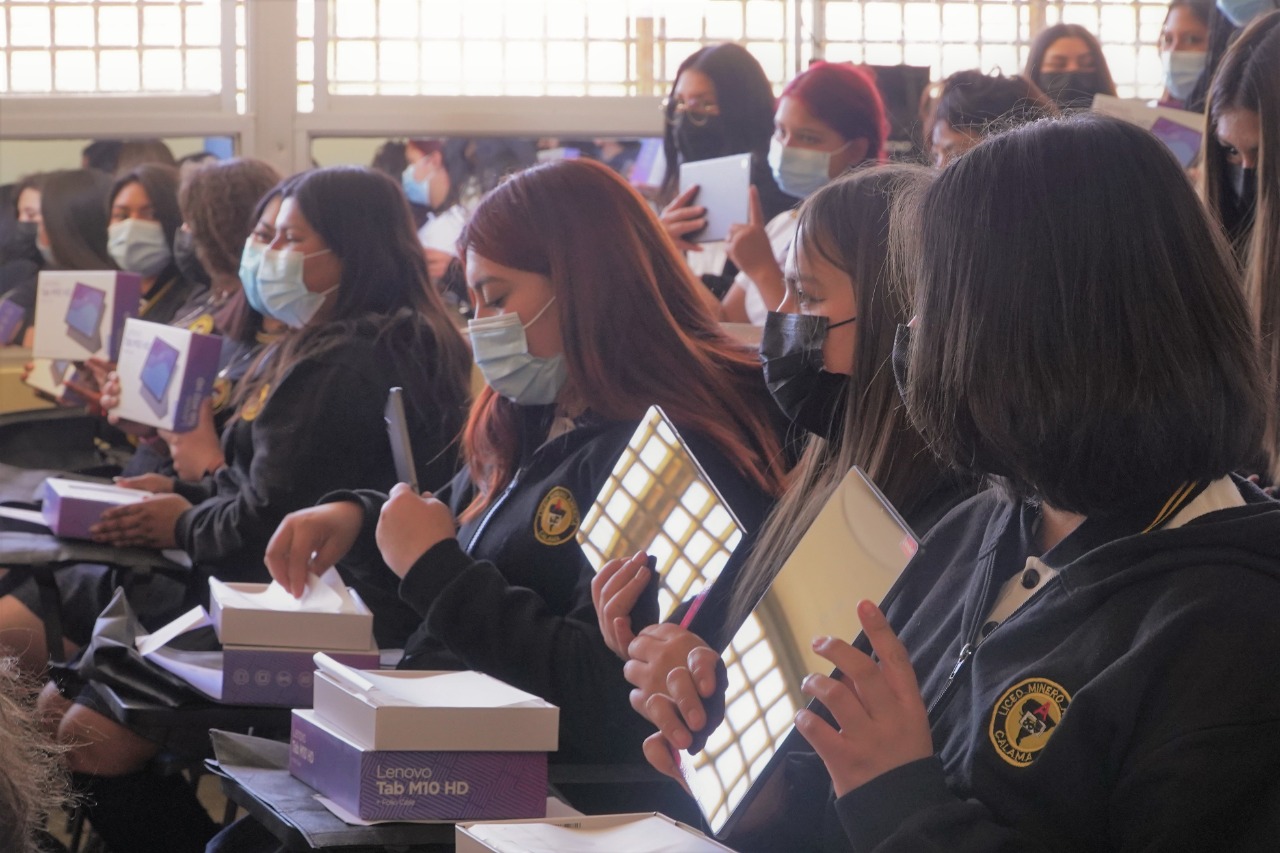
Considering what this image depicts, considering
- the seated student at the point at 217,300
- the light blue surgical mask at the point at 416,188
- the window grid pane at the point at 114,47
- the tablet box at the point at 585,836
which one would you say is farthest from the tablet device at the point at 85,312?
the tablet box at the point at 585,836

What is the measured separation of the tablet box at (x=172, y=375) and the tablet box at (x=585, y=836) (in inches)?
92.9

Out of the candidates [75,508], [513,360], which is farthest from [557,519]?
[75,508]

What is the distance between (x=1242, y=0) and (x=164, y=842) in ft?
10.2

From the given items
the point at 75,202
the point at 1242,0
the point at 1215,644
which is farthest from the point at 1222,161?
the point at 75,202

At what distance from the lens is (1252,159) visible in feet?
7.78

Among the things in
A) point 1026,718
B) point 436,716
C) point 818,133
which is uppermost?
point 818,133

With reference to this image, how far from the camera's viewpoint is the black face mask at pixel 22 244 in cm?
512

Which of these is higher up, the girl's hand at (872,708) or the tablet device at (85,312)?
the tablet device at (85,312)

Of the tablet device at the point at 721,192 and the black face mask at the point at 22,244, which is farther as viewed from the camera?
the black face mask at the point at 22,244

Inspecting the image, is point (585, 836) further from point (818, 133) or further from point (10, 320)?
point (10, 320)

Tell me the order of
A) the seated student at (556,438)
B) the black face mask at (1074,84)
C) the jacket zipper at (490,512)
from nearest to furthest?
the seated student at (556,438)
the jacket zipper at (490,512)
the black face mask at (1074,84)

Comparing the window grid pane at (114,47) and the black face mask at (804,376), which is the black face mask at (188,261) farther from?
the black face mask at (804,376)

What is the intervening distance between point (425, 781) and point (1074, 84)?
308 centimetres

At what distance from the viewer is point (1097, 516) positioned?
1.15 meters
